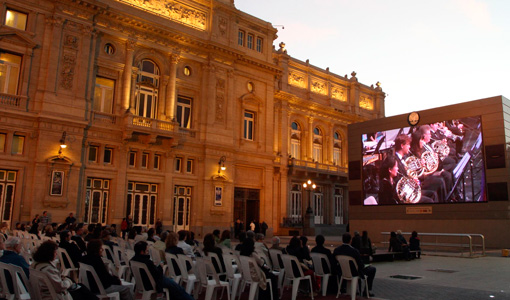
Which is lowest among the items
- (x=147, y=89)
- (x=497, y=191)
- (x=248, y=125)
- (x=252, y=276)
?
Result: (x=252, y=276)

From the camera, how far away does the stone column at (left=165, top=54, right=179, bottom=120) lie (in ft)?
92.6

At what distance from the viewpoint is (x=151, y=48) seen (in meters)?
28.1

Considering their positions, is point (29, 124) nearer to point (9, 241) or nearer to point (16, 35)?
point (16, 35)

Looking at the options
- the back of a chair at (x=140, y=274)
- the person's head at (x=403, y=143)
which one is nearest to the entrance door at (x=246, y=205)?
the person's head at (x=403, y=143)

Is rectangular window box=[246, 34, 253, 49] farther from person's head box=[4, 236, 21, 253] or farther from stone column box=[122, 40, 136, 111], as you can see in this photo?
person's head box=[4, 236, 21, 253]

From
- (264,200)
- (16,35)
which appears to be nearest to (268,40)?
(264,200)

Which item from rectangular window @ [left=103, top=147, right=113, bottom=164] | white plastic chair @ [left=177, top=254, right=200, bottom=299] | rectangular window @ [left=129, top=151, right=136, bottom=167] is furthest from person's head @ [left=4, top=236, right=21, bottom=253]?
rectangular window @ [left=129, top=151, right=136, bottom=167]

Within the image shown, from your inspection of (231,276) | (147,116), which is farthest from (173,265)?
(147,116)

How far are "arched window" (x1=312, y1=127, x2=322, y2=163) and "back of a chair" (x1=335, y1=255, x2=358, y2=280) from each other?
109ft

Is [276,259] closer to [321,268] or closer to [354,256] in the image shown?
[321,268]

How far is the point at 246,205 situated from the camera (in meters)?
33.2

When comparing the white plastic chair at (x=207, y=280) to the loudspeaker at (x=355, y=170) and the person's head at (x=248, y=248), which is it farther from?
the loudspeaker at (x=355, y=170)

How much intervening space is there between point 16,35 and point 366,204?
76.8 ft

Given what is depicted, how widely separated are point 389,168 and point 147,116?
16386 millimetres
